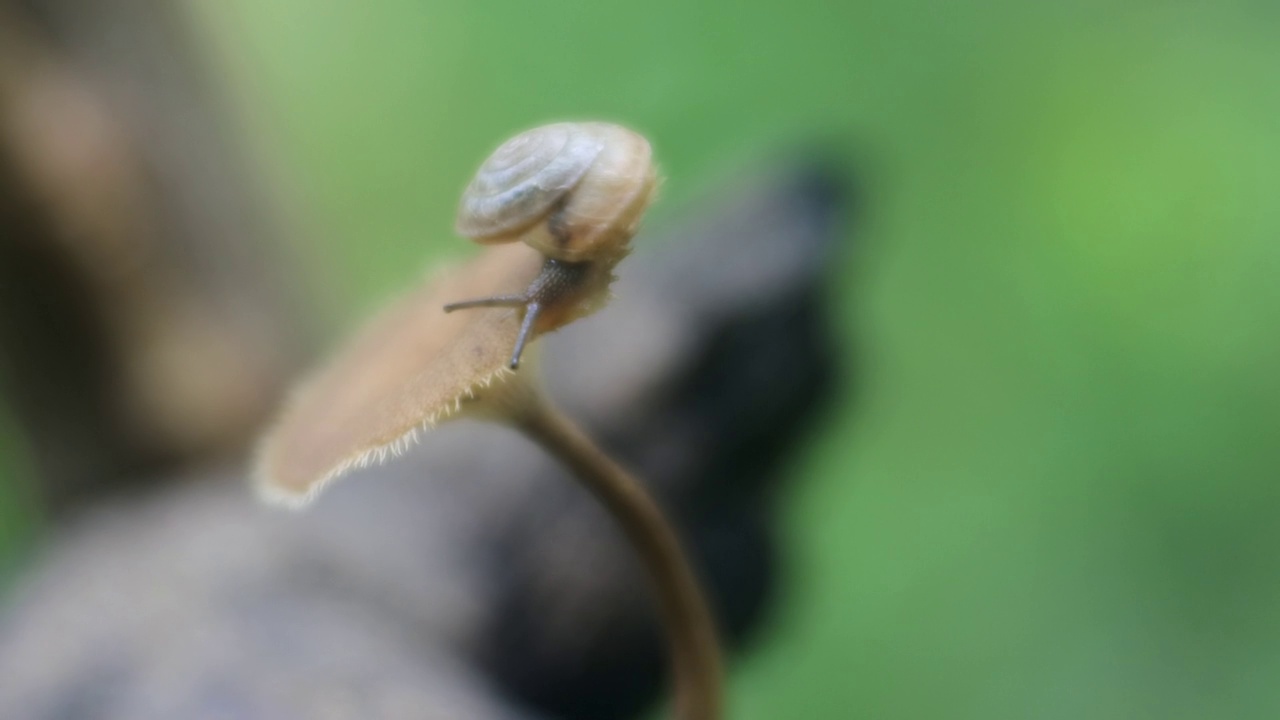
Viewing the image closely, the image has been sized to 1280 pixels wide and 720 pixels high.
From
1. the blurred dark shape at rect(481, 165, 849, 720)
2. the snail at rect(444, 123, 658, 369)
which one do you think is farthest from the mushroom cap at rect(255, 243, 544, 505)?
the blurred dark shape at rect(481, 165, 849, 720)

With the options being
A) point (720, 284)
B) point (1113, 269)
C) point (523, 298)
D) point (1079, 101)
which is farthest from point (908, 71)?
point (523, 298)

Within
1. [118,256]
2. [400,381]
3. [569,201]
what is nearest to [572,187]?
[569,201]

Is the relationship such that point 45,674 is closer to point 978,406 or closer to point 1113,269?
point 978,406

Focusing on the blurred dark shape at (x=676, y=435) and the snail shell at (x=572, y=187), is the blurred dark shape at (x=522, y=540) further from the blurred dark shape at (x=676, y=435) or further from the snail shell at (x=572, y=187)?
the snail shell at (x=572, y=187)

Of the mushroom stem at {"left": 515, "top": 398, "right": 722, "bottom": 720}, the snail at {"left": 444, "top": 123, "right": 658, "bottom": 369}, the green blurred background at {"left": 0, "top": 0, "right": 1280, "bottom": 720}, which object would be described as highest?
the snail at {"left": 444, "top": 123, "right": 658, "bottom": 369}

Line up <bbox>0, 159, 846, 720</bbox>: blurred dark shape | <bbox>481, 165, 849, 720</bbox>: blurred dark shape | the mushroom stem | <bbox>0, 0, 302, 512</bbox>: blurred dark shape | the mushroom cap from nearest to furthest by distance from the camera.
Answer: the mushroom cap, the mushroom stem, <bbox>0, 159, 846, 720</bbox>: blurred dark shape, <bbox>481, 165, 849, 720</bbox>: blurred dark shape, <bbox>0, 0, 302, 512</bbox>: blurred dark shape

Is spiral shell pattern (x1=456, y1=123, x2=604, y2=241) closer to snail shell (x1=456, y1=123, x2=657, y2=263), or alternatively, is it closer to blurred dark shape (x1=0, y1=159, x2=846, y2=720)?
snail shell (x1=456, y1=123, x2=657, y2=263)

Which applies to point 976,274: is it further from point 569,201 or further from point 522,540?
point 569,201

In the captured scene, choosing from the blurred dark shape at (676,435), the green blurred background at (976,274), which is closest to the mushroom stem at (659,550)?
the blurred dark shape at (676,435)
